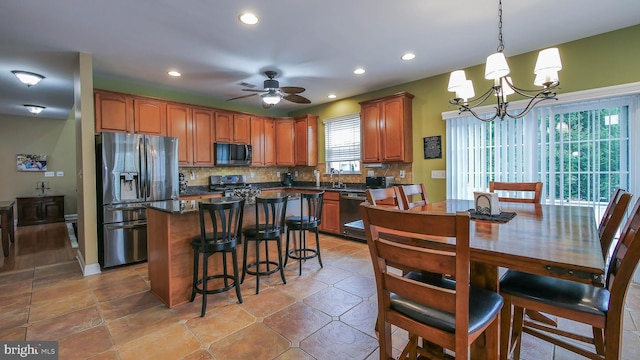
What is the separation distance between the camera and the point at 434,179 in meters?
4.47

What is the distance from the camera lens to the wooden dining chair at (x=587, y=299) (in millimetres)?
1198

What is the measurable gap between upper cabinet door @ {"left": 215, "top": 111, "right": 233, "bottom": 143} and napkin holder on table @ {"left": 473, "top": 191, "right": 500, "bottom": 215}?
450cm

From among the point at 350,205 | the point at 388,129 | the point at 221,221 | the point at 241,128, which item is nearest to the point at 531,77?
the point at 388,129

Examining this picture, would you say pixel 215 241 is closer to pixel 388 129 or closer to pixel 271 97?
pixel 271 97

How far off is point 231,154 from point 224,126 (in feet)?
1.77

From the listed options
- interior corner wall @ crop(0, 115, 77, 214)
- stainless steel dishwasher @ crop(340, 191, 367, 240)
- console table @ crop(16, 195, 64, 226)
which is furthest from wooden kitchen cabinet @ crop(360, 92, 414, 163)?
interior corner wall @ crop(0, 115, 77, 214)

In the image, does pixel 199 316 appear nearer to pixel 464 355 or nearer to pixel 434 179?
pixel 464 355

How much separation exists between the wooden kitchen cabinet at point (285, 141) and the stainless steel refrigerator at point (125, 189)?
99.4 inches

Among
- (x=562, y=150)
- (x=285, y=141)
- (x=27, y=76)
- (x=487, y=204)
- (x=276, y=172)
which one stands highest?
(x=27, y=76)

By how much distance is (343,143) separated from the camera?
5.70m

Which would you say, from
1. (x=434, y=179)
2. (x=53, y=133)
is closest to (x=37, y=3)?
(x=434, y=179)

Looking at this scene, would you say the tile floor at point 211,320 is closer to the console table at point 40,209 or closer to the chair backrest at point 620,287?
the chair backrest at point 620,287

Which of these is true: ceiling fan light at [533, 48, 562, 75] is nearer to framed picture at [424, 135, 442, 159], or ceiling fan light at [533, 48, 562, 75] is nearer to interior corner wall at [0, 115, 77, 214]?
framed picture at [424, 135, 442, 159]

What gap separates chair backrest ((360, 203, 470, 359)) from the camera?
3.32 feet
